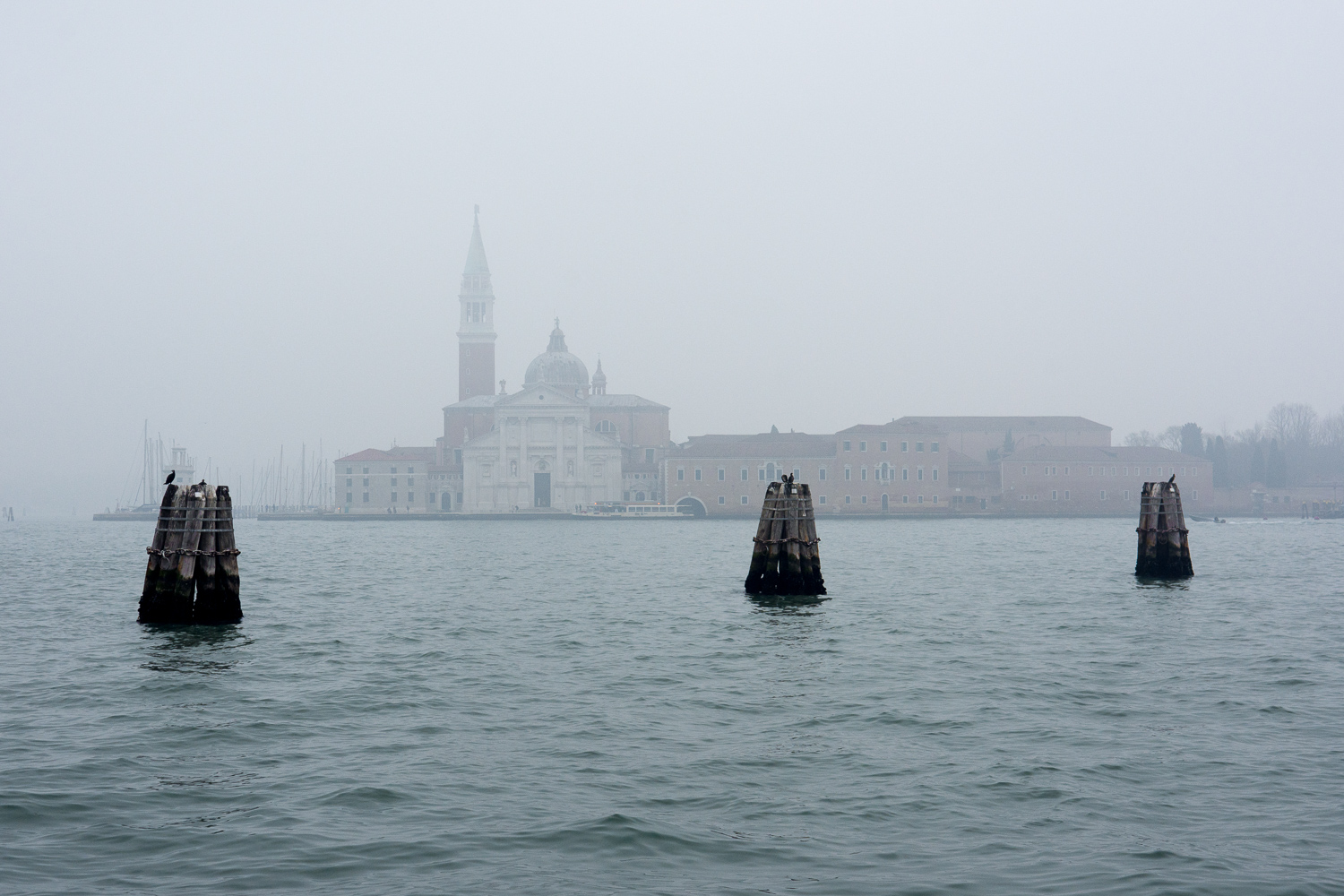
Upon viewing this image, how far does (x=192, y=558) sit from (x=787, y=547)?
8719 millimetres

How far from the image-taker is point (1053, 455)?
285 ft

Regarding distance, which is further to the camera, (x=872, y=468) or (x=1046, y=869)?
(x=872, y=468)

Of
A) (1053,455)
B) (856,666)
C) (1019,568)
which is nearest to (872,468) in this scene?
(1053,455)

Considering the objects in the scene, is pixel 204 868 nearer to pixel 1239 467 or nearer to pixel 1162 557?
pixel 1162 557

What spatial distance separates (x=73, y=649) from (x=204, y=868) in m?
9.79

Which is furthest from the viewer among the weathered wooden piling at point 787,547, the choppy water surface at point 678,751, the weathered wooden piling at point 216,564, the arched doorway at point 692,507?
the arched doorway at point 692,507

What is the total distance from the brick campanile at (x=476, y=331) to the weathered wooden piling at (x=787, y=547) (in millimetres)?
83594

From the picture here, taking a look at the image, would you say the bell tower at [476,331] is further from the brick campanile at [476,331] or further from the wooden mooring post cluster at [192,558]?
the wooden mooring post cluster at [192,558]

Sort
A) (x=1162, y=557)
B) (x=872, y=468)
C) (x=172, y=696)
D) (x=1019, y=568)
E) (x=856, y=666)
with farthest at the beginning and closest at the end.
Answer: (x=872, y=468)
(x=1019, y=568)
(x=1162, y=557)
(x=856, y=666)
(x=172, y=696)

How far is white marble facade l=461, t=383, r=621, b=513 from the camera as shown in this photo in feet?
295

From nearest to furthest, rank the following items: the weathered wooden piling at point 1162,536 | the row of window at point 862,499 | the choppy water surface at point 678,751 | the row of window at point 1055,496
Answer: the choppy water surface at point 678,751 < the weathered wooden piling at point 1162,536 < the row of window at point 862,499 < the row of window at point 1055,496

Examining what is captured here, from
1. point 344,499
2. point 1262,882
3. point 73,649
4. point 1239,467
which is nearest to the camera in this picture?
point 1262,882

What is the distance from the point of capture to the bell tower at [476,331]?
102125 mm

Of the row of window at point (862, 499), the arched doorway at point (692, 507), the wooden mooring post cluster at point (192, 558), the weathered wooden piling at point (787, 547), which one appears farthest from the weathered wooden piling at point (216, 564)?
the row of window at point (862, 499)
